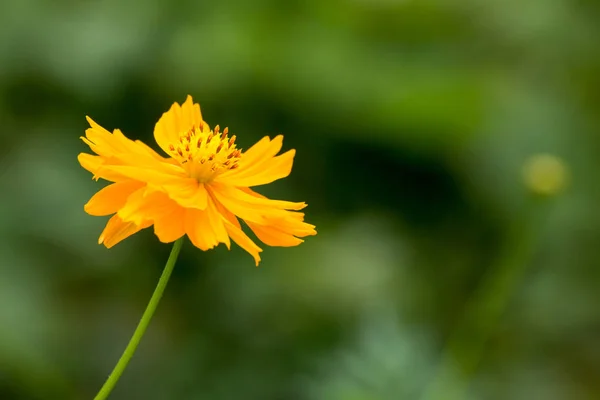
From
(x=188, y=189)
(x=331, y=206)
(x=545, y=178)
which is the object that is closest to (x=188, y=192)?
(x=188, y=189)

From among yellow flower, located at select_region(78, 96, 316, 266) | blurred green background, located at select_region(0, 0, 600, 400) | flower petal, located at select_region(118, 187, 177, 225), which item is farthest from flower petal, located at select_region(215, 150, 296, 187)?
blurred green background, located at select_region(0, 0, 600, 400)

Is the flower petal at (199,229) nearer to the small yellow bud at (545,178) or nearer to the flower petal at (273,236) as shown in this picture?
the flower petal at (273,236)

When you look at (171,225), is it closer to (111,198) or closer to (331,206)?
(111,198)

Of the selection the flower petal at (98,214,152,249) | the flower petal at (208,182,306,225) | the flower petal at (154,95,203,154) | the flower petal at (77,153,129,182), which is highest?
the flower petal at (154,95,203,154)

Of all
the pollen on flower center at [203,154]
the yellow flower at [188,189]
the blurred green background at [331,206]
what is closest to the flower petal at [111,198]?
the yellow flower at [188,189]

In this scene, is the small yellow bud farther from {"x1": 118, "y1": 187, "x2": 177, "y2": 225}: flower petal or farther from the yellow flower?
{"x1": 118, "y1": 187, "x2": 177, "y2": 225}: flower petal

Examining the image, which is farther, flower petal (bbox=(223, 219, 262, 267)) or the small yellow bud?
the small yellow bud

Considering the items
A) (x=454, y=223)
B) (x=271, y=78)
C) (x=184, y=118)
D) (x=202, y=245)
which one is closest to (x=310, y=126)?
(x=271, y=78)
